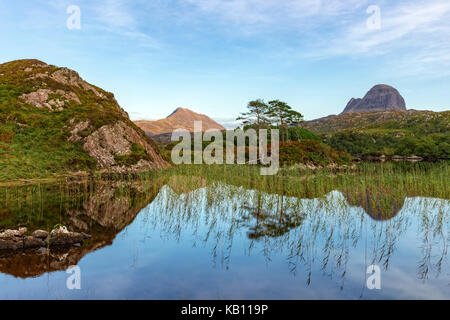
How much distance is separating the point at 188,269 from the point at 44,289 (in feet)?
10.4

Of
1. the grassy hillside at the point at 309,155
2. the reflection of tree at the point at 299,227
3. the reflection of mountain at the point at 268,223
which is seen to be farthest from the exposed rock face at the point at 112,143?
the reflection of mountain at the point at 268,223

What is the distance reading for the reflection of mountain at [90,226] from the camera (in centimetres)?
739

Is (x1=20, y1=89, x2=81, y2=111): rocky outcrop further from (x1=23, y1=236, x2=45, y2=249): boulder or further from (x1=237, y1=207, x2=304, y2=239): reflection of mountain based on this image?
(x1=237, y1=207, x2=304, y2=239): reflection of mountain

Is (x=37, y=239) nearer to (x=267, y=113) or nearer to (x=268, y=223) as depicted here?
(x=268, y=223)

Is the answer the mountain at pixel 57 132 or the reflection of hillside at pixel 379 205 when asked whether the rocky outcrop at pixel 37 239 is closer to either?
the reflection of hillside at pixel 379 205

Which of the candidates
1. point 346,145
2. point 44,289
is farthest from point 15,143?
point 346,145

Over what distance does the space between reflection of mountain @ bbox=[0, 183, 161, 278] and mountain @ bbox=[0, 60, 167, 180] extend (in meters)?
11.6

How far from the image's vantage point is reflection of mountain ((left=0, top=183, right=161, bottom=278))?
291 inches

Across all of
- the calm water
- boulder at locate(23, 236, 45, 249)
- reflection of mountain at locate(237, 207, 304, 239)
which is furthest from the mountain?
reflection of mountain at locate(237, 207, 304, 239)

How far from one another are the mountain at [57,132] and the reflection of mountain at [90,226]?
11.6 metres

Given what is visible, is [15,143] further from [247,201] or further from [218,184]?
[247,201]

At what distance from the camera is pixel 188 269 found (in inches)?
290

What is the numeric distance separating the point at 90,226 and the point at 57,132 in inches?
1051
